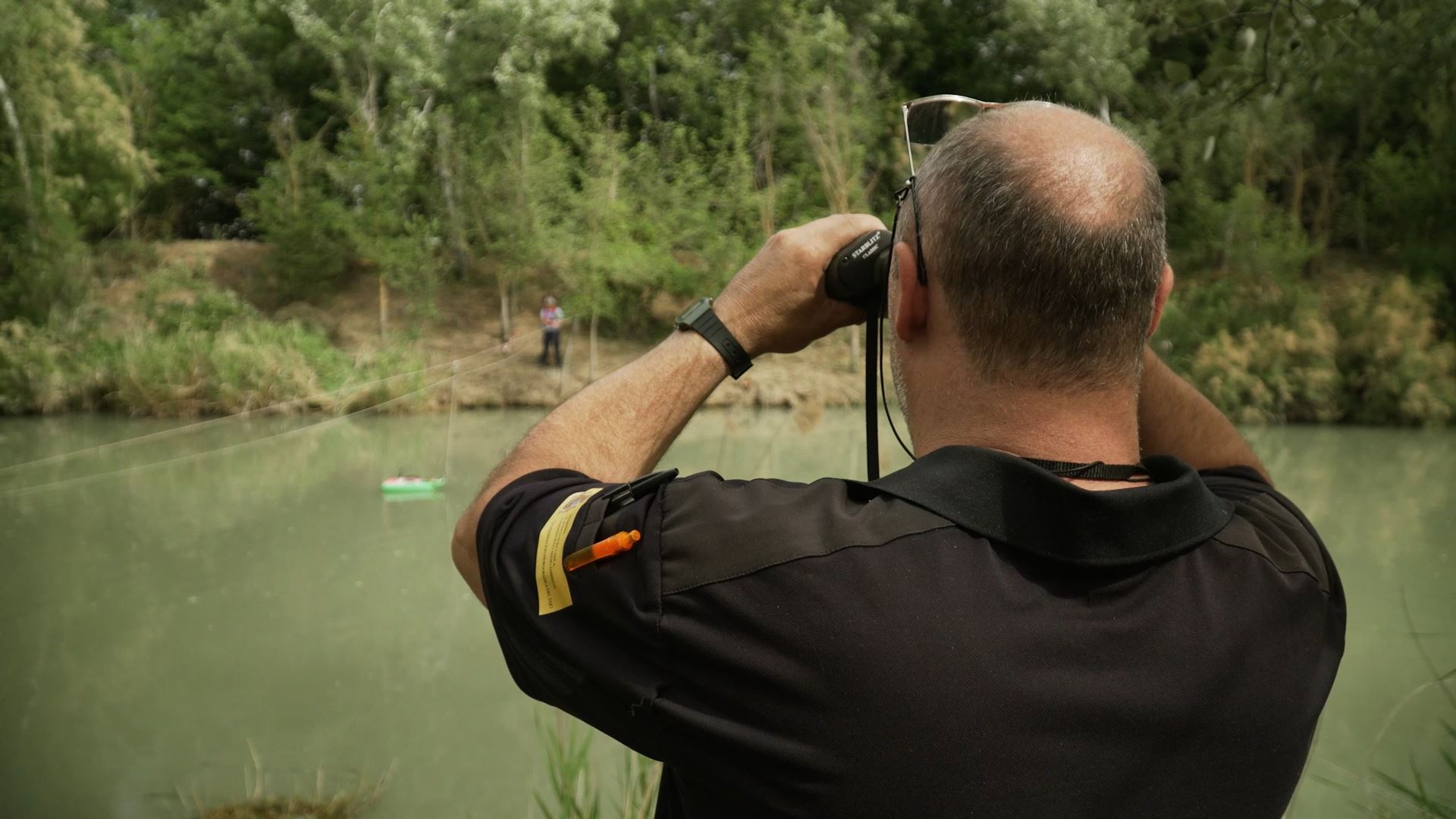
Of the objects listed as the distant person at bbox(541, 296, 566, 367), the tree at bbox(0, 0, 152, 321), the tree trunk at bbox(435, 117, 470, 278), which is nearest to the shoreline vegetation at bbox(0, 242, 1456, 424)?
the distant person at bbox(541, 296, 566, 367)

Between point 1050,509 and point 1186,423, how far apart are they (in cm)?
34

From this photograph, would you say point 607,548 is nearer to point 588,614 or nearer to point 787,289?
point 588,614

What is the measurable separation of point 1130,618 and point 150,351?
601 inches

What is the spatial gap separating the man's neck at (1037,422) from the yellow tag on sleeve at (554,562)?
0.86 feet

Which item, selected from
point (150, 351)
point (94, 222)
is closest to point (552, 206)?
point (150, 351)

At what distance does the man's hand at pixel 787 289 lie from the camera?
2.93ft

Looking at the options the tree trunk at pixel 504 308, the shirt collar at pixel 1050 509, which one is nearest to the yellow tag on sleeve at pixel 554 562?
the shirt collar at pixel 1050 509

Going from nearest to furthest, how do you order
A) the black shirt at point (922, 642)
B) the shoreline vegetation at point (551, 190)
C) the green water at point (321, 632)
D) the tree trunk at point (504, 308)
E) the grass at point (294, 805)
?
1. the black shirt at point (922, 642)
2. the grass at point (294, 805)
3. the green water at point (321, 632)
4. the shoreline vegetation at point (551, 190)
5. the tree trunk at point (504, 308)

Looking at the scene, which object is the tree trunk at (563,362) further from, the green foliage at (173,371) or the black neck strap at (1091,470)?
the black neck strap at (1091,470)

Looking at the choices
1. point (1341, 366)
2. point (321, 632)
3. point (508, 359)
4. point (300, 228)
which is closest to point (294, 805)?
point (321, 632)

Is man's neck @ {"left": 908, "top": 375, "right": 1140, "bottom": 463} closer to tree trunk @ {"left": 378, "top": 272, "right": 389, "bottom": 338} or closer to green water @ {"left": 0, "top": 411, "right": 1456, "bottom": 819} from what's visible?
green water @ {"left": 0, "top": 411, "right": 1456, "bottom": 819}

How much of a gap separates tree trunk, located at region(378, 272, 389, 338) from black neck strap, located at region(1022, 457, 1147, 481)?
57.8 feet

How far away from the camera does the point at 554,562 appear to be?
70cm

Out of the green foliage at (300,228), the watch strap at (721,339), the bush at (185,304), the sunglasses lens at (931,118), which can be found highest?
the sunglasses lens at (931,118)
